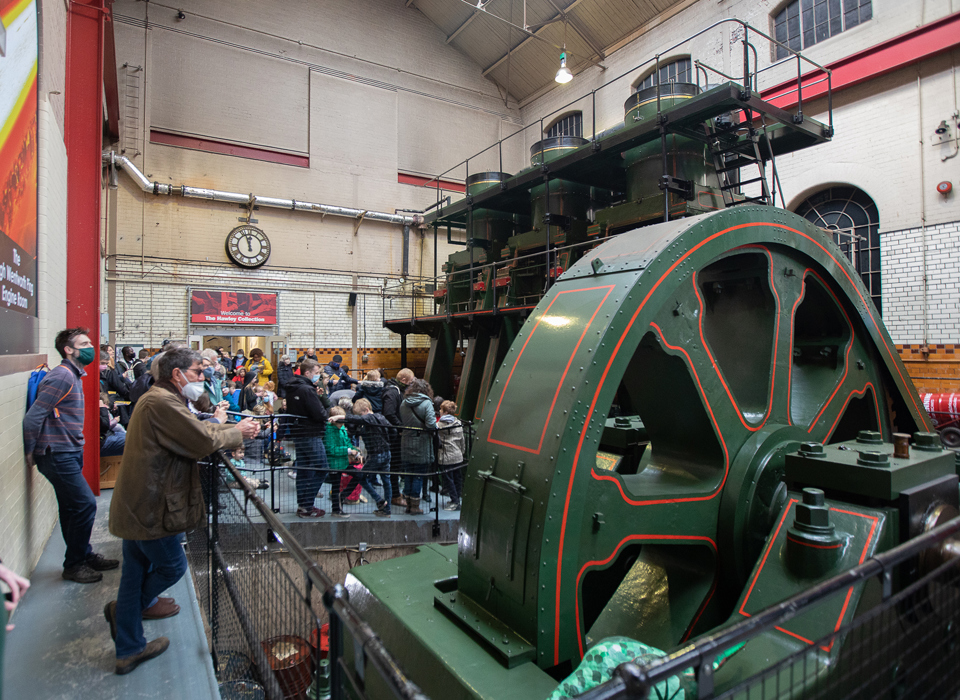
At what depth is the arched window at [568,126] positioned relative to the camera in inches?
675

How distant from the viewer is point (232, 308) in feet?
47.5

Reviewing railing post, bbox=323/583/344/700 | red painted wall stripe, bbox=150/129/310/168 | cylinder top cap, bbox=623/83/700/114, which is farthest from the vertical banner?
red painted wall stripe, bbox=150/129/310/168

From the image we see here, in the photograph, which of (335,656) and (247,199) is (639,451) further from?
(247,199)

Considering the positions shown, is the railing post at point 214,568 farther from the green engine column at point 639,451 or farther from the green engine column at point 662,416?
the green engine column at point 662,416

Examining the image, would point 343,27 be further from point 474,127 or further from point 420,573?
point 420,573

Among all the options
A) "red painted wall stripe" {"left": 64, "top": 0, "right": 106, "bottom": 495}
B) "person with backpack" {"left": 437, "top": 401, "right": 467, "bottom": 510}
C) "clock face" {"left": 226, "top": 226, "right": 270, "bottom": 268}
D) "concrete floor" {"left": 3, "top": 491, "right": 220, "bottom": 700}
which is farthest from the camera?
"clock face" {"left": 226, "top": 226, "right": 270, "bottom": 268}

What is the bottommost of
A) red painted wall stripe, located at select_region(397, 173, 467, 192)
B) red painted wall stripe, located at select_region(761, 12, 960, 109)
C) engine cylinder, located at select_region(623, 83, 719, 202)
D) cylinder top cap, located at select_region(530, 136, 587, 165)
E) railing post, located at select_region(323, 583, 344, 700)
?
railing post, located at select_region(323, 583, 344, 700)

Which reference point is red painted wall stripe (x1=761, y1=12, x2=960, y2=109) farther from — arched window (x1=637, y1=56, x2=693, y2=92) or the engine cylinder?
the engine cylinder

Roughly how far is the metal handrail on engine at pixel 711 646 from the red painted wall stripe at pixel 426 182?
16.5 meters

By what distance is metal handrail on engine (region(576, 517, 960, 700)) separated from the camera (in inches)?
40.2

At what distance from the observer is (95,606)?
3.35 m

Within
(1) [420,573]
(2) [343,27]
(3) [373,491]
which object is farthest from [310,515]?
(2) [343,27]

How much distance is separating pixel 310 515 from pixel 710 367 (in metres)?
4.69

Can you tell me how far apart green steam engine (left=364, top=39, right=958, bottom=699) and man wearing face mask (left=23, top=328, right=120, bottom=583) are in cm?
203
